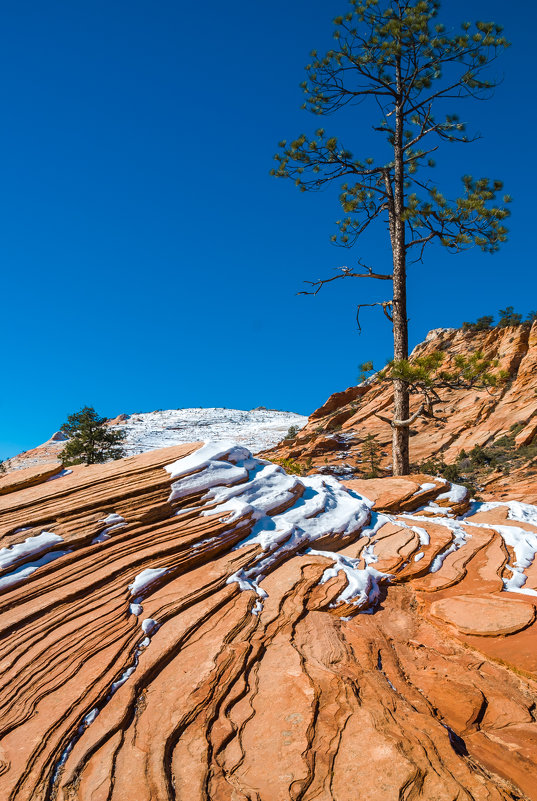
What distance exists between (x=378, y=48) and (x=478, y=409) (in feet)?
92.9

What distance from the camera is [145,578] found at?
5777 mm

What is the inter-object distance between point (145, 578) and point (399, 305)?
340 inches

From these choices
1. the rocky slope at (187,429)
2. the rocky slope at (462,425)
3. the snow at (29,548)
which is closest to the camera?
Answer: the snow at (29,548)

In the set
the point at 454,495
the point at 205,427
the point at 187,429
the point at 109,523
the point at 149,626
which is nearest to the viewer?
the point at 149,626

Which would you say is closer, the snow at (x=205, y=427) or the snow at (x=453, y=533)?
the snow at (x=453, y=533)

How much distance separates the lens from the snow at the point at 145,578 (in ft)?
18.4

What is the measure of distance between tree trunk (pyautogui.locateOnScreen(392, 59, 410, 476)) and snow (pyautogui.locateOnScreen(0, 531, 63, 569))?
24.9ft

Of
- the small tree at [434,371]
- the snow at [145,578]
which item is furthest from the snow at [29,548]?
the small tree at [434,371]

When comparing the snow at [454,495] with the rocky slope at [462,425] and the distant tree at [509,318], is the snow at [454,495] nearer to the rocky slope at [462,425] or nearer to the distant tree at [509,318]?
the rocky slope at [462,425]

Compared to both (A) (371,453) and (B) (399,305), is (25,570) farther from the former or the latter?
(A) (371,453)

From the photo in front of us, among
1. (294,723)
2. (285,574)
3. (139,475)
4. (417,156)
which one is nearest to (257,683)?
(294,723)

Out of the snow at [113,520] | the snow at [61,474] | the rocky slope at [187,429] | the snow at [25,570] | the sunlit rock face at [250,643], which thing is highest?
the rocky slope at [187,429]

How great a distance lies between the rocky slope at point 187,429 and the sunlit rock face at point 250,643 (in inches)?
1707

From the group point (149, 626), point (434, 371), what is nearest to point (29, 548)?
point (149, 626)
